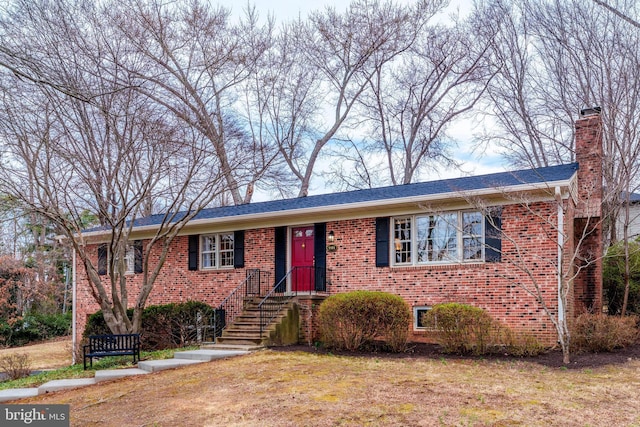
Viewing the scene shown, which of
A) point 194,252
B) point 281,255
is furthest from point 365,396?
point 194,252

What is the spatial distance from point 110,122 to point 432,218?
7.69 meters

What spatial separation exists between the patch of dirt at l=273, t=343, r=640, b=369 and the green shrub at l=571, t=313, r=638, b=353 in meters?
0.21

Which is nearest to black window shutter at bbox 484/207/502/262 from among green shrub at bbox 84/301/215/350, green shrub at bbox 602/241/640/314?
green shrub at bbox 602/241/640/314

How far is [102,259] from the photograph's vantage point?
67.8ft

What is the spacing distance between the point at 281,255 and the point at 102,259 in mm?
7283

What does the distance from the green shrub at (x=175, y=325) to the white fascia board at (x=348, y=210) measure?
2.60 m

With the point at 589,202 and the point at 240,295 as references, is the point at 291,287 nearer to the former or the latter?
the point at 240,295

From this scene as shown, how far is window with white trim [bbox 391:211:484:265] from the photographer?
45.9ft

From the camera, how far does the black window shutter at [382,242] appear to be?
1511 cm

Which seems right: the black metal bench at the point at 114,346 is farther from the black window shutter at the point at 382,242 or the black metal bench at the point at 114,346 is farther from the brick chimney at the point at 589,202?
the brick chimney at the point at 589,202

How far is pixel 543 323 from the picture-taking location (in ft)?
42.3

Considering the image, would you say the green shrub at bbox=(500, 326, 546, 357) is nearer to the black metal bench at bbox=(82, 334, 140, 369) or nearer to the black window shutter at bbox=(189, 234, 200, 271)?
the black metal bench at bbox=(82, 334, 140, 369)

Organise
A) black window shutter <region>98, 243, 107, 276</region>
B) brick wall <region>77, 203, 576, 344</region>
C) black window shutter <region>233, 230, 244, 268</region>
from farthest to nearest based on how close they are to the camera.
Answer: black window shutter <region>98, 243, 107, 276</region>, black window shutter <region>233, 230, 244, 268</region>, brick wall <region>77, 203, 576, 344</region>

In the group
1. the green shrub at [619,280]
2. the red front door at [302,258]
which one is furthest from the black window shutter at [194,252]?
the green shrub at [619,280]
